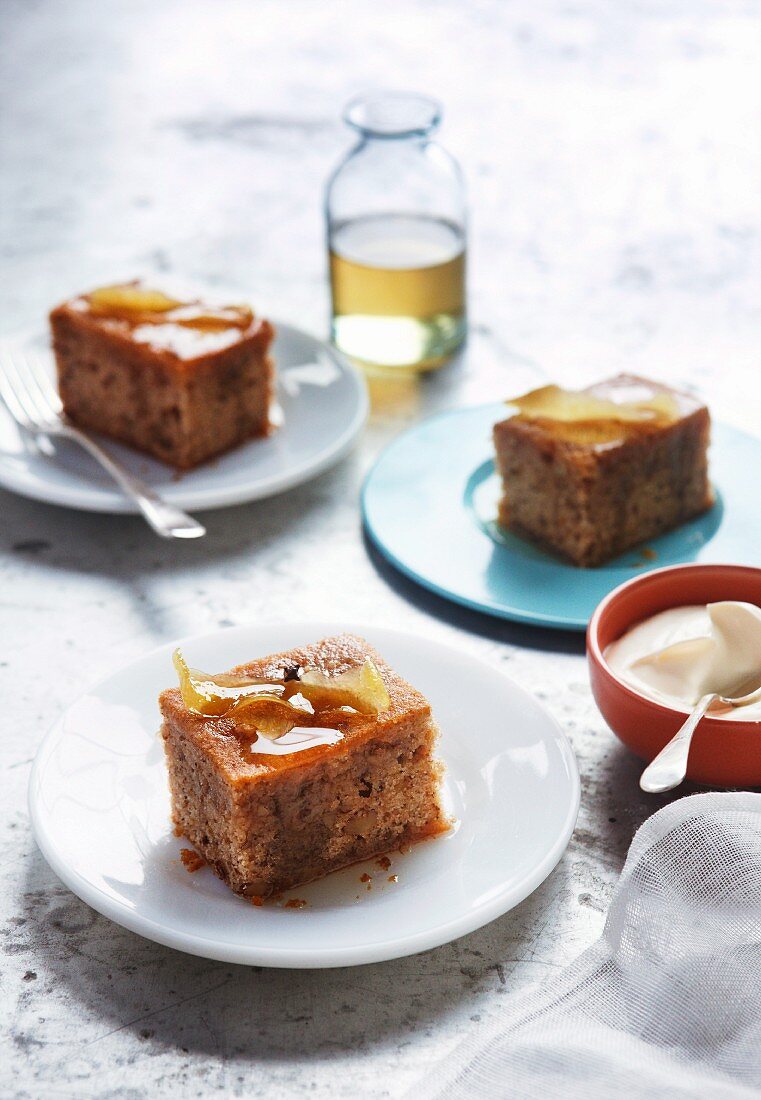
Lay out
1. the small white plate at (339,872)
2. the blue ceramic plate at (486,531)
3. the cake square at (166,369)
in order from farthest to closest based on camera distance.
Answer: the cake square at (166,369) → the blue ceramic plate at (486,531) → the small white plate at (339,872)

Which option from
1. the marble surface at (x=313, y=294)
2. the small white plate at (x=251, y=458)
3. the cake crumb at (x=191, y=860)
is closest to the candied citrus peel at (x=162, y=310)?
the small white plate at (x=251, y=458)

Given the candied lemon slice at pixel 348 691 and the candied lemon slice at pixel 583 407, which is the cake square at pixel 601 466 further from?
the candied lemon slice at pixel 348 691

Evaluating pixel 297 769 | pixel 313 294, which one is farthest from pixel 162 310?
pixel 297 769

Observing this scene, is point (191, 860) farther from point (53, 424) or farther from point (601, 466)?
point (53, 424)

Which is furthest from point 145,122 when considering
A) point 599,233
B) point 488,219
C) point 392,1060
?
point 392,1060

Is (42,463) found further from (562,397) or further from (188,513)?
(562,397)

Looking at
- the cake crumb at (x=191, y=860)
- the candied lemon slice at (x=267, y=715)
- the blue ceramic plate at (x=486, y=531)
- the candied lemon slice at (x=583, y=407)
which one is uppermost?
the candied lemon slice at (x=583, y=407)
